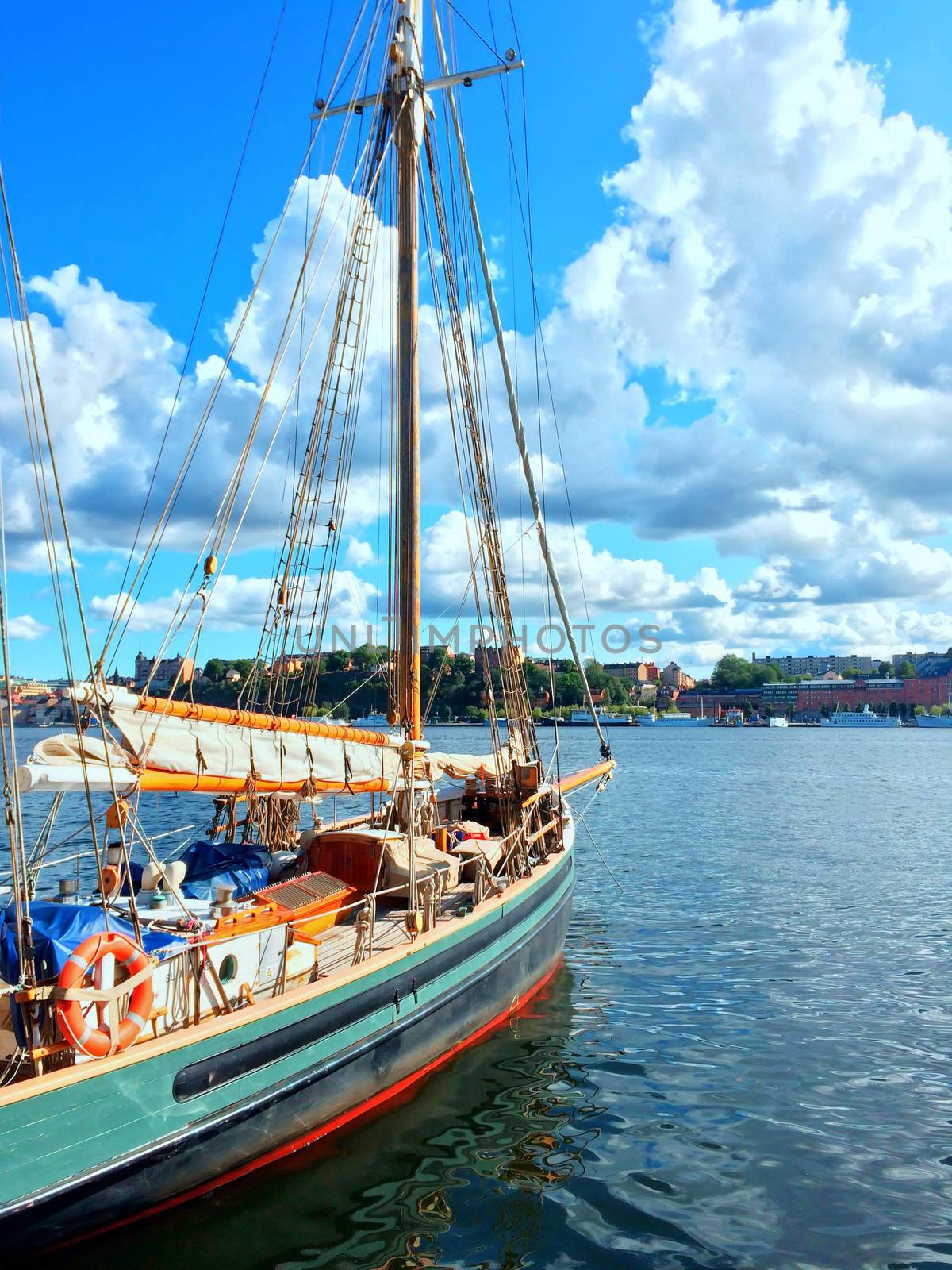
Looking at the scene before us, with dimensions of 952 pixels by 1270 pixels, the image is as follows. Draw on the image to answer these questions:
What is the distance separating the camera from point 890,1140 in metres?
10.7

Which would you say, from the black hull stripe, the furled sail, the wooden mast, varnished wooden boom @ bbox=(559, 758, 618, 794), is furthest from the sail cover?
varnished wooden boom @ bbox=(559, 758, 618, 794)

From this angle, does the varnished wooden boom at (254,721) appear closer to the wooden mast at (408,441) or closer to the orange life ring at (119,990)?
the wooden mast at (408,441)

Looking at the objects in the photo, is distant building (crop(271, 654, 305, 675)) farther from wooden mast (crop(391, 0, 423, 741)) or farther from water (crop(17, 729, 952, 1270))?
water (crop(17, 729, 952, 1270))

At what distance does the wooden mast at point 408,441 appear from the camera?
16.0 meters

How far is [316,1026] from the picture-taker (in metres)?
9.46

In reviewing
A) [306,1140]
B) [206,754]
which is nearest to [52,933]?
[306,1140]

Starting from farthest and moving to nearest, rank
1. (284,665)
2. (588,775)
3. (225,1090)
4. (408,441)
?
(588,775), (284,665), (408,441), (225,1090)

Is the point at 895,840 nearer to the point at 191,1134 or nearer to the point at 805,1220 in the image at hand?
the point at 805,1220

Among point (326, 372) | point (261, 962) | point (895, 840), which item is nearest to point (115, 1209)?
point (261, 962)

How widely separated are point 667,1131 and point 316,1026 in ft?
14.6

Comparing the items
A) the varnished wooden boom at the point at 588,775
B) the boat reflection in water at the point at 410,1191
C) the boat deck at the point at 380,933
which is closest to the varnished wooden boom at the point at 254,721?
the boat deck at the point at 380,933

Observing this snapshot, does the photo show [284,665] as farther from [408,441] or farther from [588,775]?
[588,775]

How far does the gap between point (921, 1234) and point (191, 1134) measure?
22.2ft

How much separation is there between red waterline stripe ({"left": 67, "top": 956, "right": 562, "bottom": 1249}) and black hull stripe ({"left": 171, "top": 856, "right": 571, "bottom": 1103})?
101 cm
